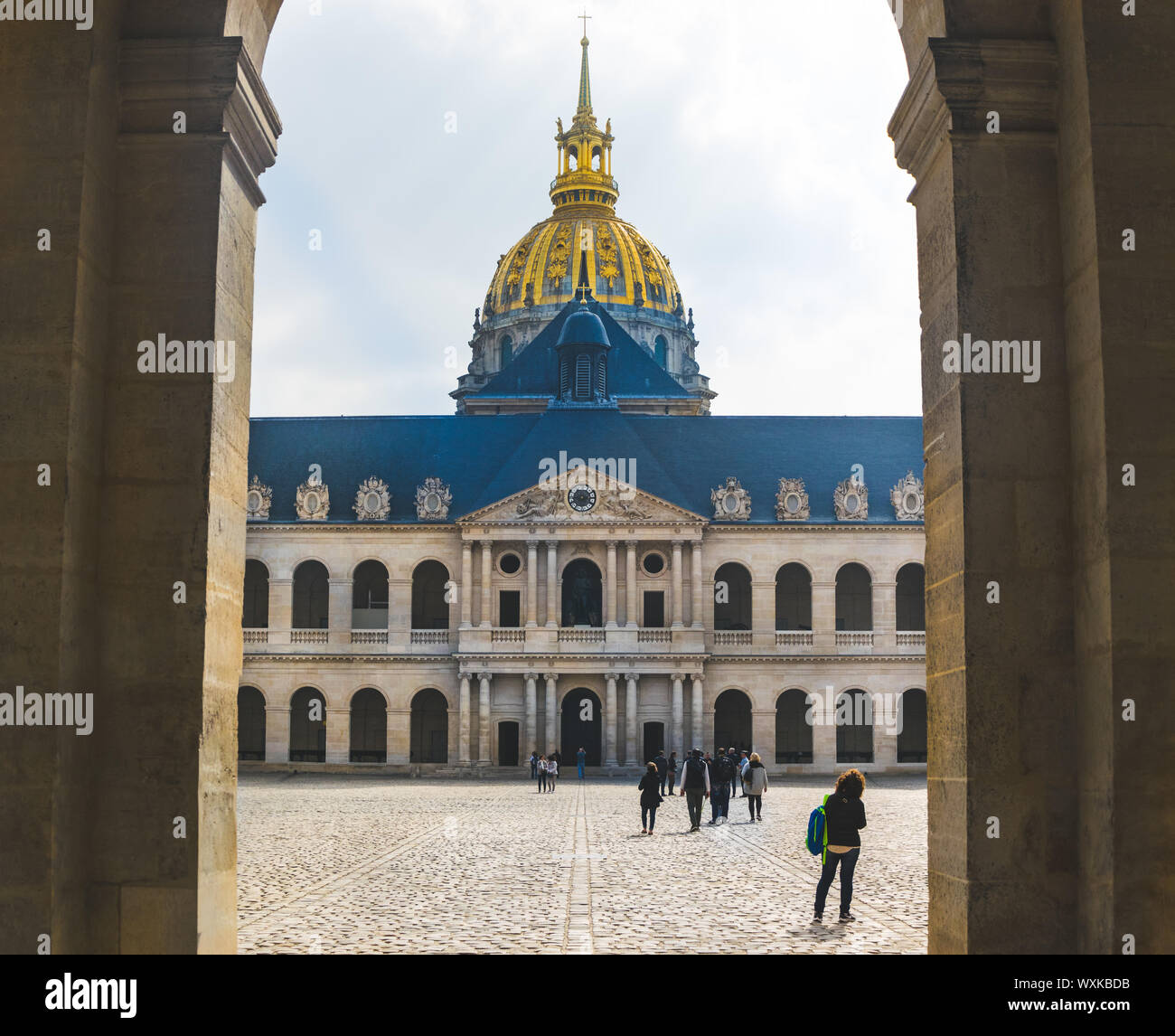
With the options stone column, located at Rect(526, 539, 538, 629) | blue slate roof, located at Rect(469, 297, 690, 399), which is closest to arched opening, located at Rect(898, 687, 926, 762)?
stone column, located at Rect(526, 539, 538, 629)

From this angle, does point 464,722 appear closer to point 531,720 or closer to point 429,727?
point 429,727

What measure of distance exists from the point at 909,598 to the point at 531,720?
17.3 metres

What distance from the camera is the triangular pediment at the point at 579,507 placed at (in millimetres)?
60000

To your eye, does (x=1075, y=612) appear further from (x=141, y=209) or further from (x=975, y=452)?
(x=141, y=209)

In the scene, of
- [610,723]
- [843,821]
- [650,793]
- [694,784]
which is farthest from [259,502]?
[843,821]

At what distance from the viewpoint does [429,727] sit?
61.6 metres

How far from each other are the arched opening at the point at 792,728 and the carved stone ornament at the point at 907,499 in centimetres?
876

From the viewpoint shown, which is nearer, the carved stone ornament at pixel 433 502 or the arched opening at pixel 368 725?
the arched opening at pixel 368 725

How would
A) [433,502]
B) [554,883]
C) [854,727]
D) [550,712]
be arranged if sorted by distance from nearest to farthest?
[554,883] → [550,712] → [854,727] → [433,502]

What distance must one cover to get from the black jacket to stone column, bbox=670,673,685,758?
45.2 metres

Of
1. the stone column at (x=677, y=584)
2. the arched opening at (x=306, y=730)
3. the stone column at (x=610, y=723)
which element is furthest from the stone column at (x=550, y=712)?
the arched opening at (x=306, y=730)

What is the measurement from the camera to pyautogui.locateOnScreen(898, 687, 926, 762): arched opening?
60562 mm

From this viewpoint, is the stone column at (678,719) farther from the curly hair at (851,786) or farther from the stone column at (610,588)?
the curly hair at (851,786)

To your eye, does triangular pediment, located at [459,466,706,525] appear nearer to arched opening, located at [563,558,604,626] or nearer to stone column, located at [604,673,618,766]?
arched opening, located at [563,558,604,626]
